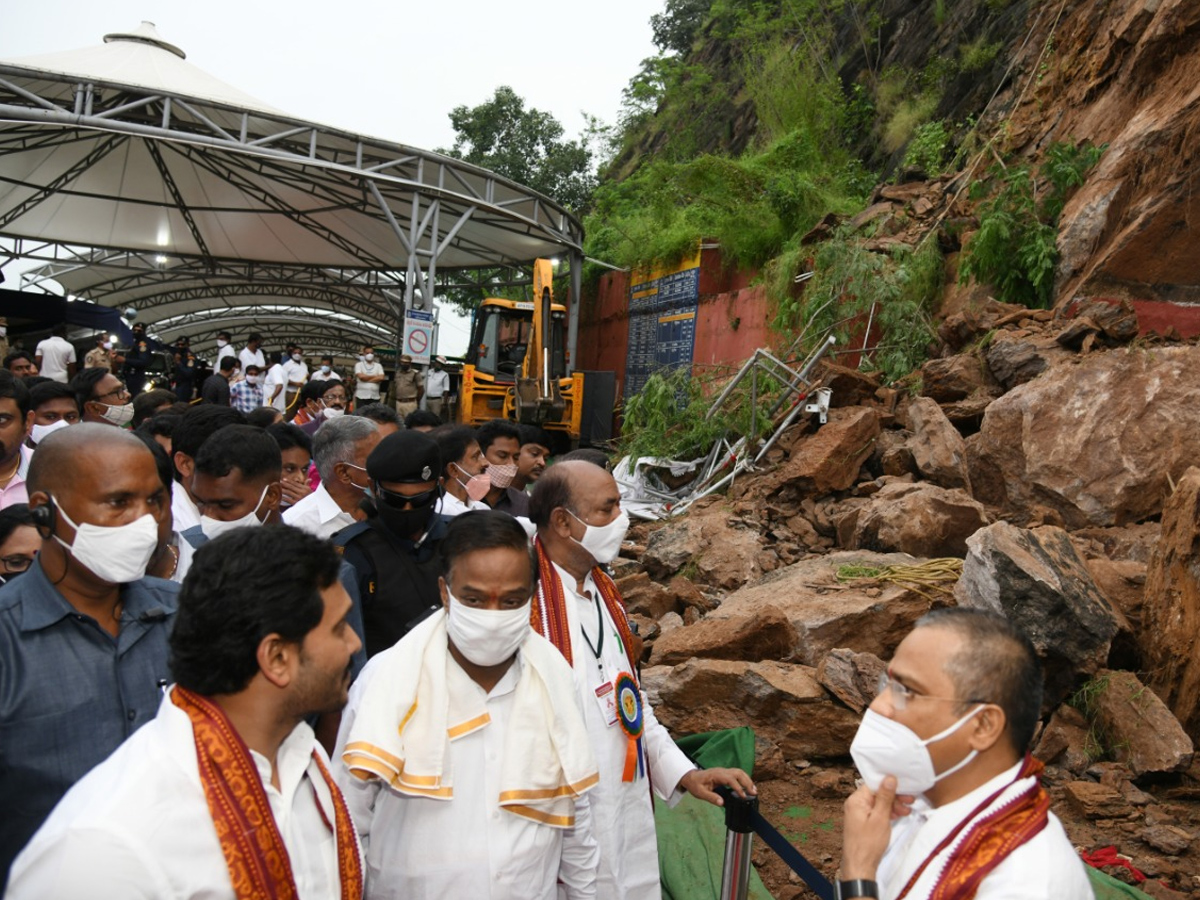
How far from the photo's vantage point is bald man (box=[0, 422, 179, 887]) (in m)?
1.90

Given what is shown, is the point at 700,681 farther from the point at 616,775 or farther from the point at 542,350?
the point at 542,350

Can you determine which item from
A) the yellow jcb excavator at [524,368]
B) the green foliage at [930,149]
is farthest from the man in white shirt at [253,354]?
the green foliage at [930,149]

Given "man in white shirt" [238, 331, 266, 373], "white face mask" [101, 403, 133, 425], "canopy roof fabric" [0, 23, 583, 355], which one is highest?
"canopy roof fabric" [0, 23, 583, 355]

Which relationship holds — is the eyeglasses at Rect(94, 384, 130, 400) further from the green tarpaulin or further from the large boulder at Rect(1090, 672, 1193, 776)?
the large boulder at Rect(1090, 672, 1193, 776)

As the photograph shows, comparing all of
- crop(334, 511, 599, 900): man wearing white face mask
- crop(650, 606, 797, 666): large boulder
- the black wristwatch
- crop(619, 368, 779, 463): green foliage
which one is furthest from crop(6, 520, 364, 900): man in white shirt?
crop(619, 368, 779, 463): green foliage

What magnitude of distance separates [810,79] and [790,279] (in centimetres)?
723

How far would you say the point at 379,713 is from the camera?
2084mm

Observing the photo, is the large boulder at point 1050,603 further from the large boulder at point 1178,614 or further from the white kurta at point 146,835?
the white kurta at point 146,835

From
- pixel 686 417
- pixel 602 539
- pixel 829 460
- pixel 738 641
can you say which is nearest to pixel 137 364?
pixel 686 417

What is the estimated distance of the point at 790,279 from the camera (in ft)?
41.2

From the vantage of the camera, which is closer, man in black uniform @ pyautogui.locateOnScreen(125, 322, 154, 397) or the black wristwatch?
the black wristwatch

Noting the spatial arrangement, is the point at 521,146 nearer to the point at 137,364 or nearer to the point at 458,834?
the point at 137,364

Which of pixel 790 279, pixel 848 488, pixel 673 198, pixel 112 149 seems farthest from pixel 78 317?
pixel 848 488

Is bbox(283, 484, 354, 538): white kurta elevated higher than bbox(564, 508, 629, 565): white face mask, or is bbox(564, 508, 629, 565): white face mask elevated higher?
bbox(564, 508, 629, 565): white face mask
